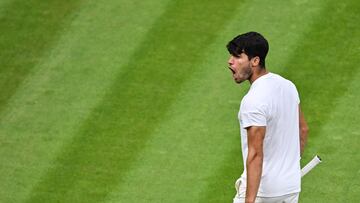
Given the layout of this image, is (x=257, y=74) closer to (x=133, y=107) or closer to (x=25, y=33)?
(x=133, y=107)

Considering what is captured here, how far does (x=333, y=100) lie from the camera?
10.7m

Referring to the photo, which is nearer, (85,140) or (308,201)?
(308,201)

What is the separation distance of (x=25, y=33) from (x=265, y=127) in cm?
538

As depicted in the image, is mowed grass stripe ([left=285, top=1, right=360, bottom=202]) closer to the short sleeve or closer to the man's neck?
the man's neck

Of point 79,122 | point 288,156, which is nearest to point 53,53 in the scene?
point 79,122

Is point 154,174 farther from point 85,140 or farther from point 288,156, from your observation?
point 288,156

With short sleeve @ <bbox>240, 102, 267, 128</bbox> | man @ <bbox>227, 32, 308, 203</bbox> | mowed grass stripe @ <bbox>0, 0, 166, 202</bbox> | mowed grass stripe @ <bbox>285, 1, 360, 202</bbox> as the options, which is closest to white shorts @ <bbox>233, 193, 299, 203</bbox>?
man @ <bbox>227, 32, 308, 203</bbox>

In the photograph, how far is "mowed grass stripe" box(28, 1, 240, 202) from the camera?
32.7ft

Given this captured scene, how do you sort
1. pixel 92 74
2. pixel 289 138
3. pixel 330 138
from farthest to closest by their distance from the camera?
1. pixel 92 74
2. pixel 330 138
3. pixel 289 138

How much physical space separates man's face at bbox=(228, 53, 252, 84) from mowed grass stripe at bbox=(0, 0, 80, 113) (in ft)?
13.7

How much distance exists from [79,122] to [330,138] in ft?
8.93

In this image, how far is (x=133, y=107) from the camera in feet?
35.6

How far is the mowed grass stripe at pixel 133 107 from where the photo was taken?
9.96 m

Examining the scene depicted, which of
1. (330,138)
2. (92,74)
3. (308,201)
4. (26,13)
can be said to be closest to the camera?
(308,201)
